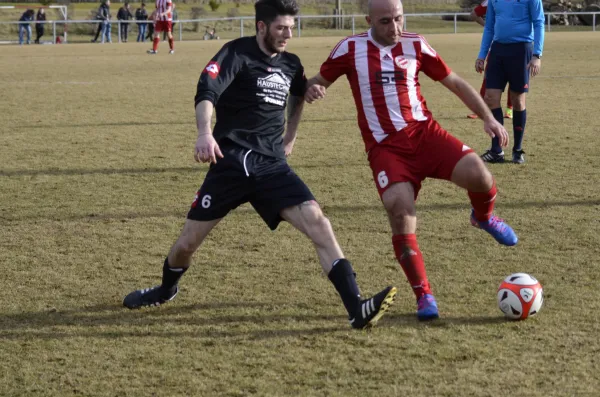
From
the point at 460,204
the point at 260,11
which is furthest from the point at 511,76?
the point at 260,11

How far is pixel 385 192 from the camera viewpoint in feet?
16.4

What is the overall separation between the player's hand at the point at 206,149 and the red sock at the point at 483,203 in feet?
5.33

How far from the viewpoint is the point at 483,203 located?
208 inches

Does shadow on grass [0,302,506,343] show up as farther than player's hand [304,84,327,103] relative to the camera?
No

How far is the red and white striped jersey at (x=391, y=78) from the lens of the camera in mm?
5164

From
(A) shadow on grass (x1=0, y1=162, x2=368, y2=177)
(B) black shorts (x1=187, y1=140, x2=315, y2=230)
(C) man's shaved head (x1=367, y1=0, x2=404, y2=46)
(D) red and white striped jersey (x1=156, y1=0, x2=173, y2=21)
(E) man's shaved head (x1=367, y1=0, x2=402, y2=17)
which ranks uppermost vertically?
(D) red and white striped jersey (x1=156, y1=0, x2=173, y2=21)

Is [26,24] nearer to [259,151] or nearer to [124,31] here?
[124,31]

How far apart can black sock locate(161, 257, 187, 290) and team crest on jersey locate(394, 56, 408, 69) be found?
5.55ft

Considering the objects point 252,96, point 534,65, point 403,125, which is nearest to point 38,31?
point 534,65

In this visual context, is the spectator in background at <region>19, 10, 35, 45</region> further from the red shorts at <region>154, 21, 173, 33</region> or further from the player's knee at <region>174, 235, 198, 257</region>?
the player's knee at <region>174, 235, 198, 257</region>

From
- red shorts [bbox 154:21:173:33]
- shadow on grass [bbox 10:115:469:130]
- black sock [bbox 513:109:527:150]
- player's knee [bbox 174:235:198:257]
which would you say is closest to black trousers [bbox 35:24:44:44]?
red shorts [bbox 154:21:173:33]

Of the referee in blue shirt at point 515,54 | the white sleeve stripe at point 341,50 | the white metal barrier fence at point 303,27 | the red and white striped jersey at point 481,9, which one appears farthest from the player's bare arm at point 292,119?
the white metal barrier fence at point 303,27

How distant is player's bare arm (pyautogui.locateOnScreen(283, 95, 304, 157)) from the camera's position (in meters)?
5.28

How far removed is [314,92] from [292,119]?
271 mm
